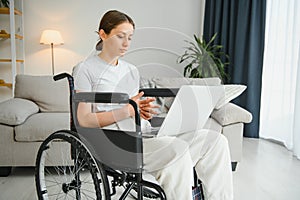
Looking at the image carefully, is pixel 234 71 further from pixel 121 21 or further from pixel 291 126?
pixel 121 21

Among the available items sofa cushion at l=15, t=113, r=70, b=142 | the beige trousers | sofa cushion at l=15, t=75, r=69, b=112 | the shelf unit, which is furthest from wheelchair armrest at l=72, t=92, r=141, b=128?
the shelf unit

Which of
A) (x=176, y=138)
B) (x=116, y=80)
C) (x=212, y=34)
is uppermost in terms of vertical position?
(x=212, y=34)

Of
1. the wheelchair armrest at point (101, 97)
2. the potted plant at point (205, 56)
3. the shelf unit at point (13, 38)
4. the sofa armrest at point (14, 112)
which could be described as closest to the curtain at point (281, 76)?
the potted plant at point (205, 56)

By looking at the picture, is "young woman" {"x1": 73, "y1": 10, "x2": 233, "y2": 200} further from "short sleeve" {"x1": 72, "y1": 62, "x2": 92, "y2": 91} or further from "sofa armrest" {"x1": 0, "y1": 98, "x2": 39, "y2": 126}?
"sofa armrest" {"x1": 0, "y1": 98, "x2": 39, "y2": 126}

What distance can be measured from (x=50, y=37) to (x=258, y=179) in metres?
2.54

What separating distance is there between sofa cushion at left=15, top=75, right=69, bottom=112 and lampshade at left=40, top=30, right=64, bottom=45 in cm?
94

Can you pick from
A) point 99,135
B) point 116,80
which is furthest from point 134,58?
point 99,135

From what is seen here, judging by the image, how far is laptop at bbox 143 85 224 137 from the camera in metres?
1.15

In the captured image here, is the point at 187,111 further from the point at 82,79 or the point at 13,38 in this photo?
the point at 13,38

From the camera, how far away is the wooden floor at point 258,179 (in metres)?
1.77

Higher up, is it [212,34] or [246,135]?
[212,34]

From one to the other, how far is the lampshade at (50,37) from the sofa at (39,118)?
944mm

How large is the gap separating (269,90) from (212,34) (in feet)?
3.05

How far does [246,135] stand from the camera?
10.7 feet
